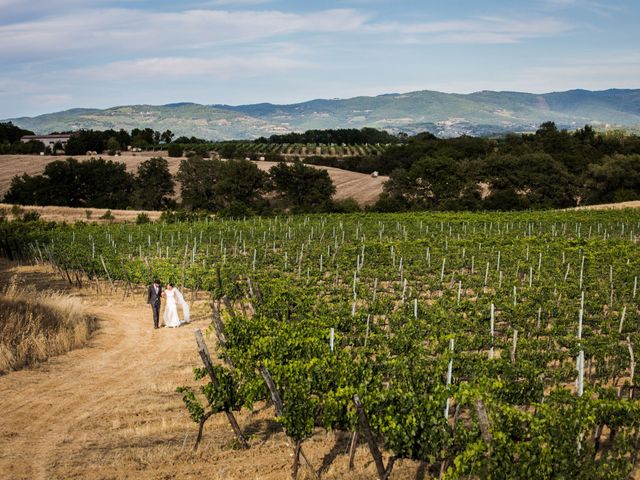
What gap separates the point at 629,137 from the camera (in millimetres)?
98438

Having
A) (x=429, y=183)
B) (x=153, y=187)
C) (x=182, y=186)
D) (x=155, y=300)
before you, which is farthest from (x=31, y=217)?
(x=155, y=300)

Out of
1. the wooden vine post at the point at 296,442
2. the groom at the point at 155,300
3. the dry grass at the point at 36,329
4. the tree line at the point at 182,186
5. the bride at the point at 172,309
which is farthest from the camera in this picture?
the tree line at the point at 182,186

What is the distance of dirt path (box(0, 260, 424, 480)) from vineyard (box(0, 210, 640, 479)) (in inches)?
14.3

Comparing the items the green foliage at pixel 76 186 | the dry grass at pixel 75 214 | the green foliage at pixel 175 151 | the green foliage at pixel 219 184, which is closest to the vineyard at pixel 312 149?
the green foliage at pixel 175 151

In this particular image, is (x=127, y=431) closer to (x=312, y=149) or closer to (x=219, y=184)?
(x=219, y=184)

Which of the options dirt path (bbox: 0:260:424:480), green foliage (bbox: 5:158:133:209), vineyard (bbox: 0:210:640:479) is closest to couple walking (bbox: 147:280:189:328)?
vineyard (bbox: 0:210:640:479)

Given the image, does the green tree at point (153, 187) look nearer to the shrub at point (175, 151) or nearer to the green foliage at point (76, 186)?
the green foliage at point (76, 186)

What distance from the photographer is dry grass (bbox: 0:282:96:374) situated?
15.6m

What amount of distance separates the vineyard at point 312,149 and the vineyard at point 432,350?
89.9 meters

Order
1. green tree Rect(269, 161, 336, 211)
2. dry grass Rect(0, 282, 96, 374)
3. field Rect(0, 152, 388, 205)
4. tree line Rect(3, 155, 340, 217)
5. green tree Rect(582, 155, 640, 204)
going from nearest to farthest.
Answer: dry grass Rect(0, 282, 96, 374), green tree Rect(582, 155, 640, 204), tree line Rect(3, 155, 340, 217), green tree Rect(269, 161, 336, 211), field Rect(0, 152, 388, 205)

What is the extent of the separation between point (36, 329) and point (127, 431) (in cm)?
665


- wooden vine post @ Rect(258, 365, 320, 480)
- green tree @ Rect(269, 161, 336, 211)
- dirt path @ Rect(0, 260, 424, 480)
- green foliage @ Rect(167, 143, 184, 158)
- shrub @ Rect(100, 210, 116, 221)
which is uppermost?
green foliage @ Rect(167, 143, 184, 158)

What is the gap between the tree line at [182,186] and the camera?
235 feet

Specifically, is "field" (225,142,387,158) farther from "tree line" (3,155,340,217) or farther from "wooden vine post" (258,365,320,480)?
"wooden vine post" (258,365,320,480)
